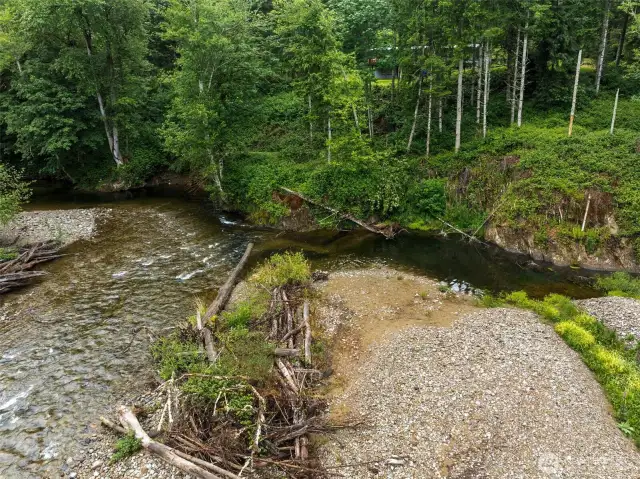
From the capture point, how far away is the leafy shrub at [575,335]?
13562 millimetres

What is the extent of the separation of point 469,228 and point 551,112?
12.4m

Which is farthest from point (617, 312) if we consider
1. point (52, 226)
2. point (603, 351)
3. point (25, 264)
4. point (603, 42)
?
point (52, 226)

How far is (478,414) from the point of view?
1088 cm

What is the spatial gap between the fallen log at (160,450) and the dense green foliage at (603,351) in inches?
425

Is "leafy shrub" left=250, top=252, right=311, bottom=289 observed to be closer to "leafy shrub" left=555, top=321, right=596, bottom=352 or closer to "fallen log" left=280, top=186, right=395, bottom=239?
"fallen log" left=280, top=186, right=395, bottom=239

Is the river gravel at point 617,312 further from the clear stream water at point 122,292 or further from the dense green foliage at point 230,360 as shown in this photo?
the dense green foliage at point 230,360

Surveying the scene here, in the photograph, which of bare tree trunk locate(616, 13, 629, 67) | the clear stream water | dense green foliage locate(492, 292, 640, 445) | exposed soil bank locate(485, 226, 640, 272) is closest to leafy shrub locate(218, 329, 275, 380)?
the clear stream water

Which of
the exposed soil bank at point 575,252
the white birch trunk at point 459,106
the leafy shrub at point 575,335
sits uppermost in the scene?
the white birch trunk at point 459,106

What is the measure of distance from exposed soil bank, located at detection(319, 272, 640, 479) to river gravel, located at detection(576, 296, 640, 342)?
2.32 meters

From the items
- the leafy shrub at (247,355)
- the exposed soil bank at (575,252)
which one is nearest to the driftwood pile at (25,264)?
the leafy shrub at (247,355)

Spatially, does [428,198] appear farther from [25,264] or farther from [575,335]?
[25,264]

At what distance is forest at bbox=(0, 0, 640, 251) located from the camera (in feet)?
80.5

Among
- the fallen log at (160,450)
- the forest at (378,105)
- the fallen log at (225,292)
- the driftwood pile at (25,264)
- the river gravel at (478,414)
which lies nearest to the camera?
the fallen log at (160,450)

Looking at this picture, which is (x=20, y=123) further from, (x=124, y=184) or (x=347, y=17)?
(x=347, y=17)
